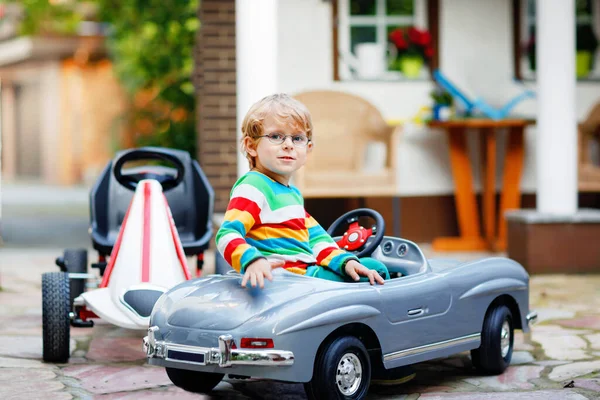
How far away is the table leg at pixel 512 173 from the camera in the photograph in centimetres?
962

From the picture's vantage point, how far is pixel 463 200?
9.69 meters

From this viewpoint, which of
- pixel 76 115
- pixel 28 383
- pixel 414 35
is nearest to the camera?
pixel 28 383

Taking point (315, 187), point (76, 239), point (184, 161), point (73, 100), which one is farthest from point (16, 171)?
point (184, 161)

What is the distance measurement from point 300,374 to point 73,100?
21.3 m

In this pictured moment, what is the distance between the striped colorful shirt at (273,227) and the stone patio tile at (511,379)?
91 centimetres

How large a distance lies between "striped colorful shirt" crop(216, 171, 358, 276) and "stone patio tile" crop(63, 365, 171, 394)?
865mm

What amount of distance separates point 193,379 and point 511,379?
1.43 m

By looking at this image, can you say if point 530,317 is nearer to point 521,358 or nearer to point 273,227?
point 521,358

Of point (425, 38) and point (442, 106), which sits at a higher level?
point (425, 38)

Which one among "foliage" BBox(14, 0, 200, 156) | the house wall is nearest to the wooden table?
"foliage" BBox(14, 0, 200, 156)

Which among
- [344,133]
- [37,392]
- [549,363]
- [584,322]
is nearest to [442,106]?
[344,133]

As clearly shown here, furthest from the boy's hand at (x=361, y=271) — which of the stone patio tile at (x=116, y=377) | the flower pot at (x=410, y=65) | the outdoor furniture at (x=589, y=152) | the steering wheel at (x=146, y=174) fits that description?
the flower pot at (x=410, y=65)

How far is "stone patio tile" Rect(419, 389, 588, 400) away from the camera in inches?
171

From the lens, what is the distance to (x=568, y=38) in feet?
26.4
